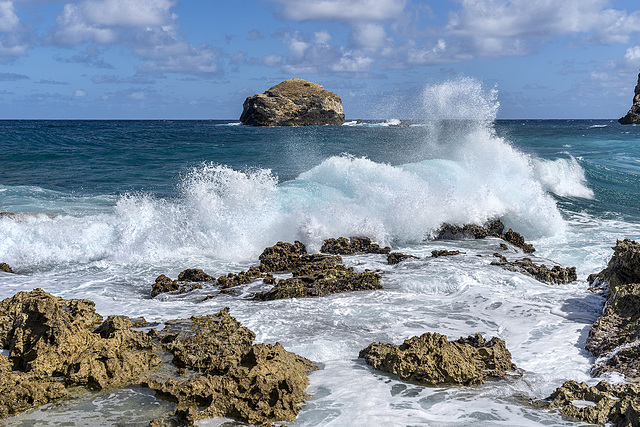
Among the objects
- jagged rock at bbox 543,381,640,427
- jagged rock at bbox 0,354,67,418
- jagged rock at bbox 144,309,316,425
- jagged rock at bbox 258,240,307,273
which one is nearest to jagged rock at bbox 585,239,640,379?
jagged rock at bbox 543,381,640,427

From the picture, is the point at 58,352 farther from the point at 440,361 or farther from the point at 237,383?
the point at 440,361

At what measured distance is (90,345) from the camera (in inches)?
177

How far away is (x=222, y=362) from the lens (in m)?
4.32

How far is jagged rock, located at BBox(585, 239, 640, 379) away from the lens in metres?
4.40

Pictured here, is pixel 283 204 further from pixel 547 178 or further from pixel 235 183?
pixel 547 178

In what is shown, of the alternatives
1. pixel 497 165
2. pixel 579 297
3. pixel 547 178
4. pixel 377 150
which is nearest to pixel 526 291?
pixel 579 297

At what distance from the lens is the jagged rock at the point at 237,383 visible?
12.1 feet

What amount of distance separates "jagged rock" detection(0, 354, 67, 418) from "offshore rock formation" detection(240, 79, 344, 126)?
2774 inches

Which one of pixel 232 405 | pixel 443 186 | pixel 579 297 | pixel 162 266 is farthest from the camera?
pixel 443 186

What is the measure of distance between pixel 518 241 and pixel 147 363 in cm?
826

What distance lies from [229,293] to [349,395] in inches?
139

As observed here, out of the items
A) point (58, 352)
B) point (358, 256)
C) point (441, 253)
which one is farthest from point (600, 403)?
point (358, 256)

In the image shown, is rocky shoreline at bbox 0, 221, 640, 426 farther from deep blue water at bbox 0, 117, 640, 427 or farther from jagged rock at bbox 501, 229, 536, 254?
jagged rock at bbox 501, 229, 536, 254

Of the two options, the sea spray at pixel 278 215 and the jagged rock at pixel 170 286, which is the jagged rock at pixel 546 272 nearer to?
the sea spray at pixel 278 215
